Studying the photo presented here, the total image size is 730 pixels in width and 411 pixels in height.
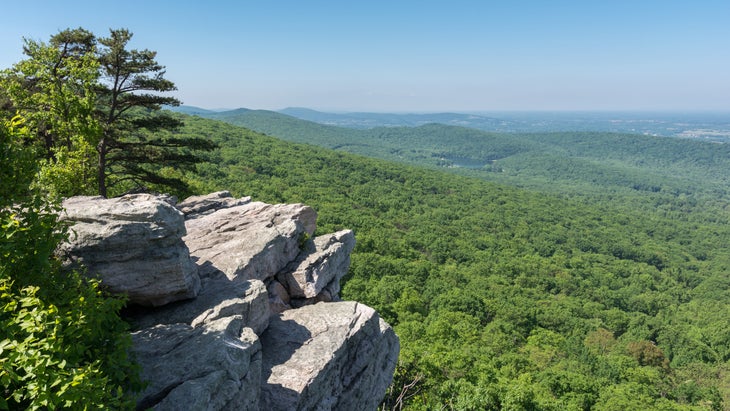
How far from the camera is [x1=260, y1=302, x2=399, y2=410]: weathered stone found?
12422 mm

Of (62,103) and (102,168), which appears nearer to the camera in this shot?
(62,103)

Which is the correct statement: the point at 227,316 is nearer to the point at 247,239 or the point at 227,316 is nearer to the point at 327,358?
the point at 327,358

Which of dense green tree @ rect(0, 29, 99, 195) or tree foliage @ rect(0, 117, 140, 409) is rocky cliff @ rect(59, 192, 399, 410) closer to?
tree foliage @ rect(0, 117, 140, 409)

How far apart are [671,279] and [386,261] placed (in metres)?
95.4

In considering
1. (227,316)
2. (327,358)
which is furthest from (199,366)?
(327,358)

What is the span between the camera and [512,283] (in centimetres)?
9081

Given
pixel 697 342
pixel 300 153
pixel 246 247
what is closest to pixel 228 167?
pixel 300 153

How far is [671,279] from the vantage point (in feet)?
363

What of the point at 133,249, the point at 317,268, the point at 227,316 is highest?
the point at 133,249

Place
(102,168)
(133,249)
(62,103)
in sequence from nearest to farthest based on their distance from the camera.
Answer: (133,249), (62,103), (102,168)

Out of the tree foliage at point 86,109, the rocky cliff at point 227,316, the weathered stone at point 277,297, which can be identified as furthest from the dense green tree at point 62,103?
the weathered stone at point 277,297

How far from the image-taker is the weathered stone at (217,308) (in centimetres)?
1246

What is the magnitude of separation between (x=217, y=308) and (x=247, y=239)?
579cm

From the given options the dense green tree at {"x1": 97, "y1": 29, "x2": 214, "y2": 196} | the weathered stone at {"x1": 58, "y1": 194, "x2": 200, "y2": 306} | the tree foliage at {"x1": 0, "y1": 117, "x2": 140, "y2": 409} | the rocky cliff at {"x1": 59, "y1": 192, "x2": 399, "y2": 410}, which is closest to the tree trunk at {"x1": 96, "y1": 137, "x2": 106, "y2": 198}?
the dense green tree at {"x1": 97, "y1": 29, "x2": 214, "y2": 196}
